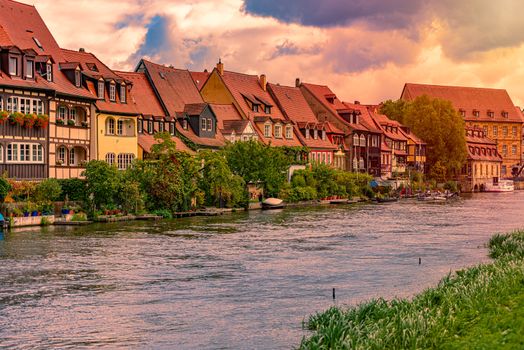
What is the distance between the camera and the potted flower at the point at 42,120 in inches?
1783

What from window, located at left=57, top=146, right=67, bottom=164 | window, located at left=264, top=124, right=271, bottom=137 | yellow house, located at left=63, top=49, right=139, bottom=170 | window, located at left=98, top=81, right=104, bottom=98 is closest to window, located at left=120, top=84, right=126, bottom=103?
yellow house, located at left=63, top=49, right=139, bottom=170

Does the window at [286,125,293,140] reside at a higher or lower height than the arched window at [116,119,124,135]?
higher

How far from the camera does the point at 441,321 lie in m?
15.2

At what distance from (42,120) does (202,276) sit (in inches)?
928

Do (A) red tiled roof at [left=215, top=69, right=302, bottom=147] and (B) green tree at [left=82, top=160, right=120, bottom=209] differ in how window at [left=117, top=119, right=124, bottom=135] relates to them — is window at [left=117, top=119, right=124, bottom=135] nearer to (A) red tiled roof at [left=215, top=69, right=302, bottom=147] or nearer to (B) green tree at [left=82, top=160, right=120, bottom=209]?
(B) green tree at [left=82, top=160, right=120, bottom=209]

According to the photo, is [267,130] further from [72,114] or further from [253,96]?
[72,114]

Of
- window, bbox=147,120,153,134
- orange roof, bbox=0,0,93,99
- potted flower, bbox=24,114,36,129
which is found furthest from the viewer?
window, bbox=147,120,153,134

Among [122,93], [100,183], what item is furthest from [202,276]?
[122,93]

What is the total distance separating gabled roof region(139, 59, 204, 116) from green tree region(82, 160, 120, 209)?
17267mm

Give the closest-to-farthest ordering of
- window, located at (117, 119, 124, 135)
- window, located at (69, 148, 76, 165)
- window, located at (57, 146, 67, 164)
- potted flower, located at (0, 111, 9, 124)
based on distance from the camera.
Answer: potted flower, located at (0, 111, 9, 124) → window, located at (57, 146, 67, 164) → window, located at (69, 148, 76, 165) → window, located at (117, 119, 124, 135)

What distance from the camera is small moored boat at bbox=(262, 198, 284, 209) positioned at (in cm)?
6300

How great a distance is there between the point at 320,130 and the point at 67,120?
42874 millimetres

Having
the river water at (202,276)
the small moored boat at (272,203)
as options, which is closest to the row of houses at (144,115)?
the small moored boat at (272,203)

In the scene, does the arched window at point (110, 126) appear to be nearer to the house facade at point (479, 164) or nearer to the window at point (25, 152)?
the window at point (25, 152)
